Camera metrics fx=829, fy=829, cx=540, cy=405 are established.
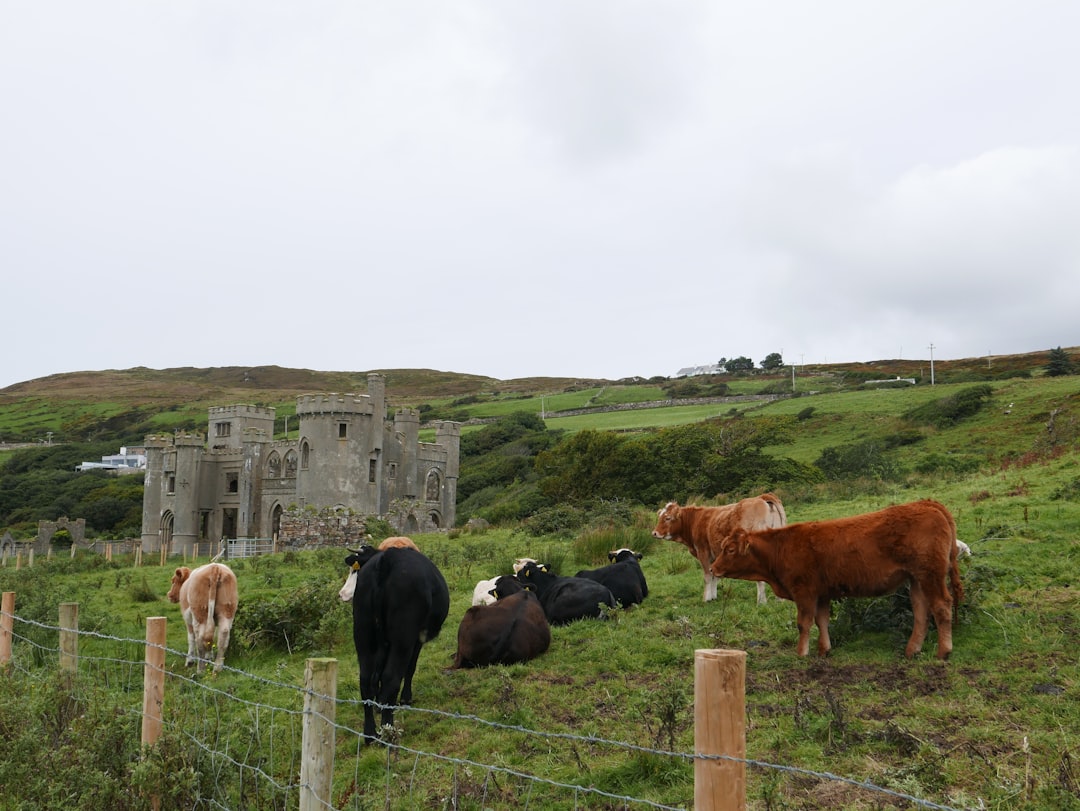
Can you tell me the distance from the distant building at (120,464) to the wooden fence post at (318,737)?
105m

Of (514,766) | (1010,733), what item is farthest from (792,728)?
(514,766)

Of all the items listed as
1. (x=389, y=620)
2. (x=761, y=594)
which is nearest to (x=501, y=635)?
(x=389, y=620)

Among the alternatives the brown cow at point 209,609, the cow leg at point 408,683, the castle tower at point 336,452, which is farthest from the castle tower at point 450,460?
the cow leg at point 408,683

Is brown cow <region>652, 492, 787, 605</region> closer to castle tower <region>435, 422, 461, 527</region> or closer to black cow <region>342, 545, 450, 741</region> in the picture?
black cow <region>342, 545, 450, 741</region>

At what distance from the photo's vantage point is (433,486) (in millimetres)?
63281

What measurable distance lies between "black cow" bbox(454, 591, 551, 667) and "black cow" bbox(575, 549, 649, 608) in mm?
2313

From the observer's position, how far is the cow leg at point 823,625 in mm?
9141

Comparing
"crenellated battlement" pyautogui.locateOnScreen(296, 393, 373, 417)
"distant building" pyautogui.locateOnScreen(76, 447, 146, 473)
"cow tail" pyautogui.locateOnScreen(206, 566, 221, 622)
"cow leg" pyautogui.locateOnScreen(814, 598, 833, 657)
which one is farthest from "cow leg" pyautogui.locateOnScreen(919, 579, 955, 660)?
"distant building" pyautogui.locateOnScreen(76, 447, 146, 473)

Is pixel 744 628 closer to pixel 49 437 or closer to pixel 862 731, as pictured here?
pixel 862 731

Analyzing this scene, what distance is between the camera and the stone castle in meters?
52.8

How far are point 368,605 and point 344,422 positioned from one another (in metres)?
45.8

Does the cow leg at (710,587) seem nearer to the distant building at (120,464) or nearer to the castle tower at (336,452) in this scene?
the castle tower at (336,452)

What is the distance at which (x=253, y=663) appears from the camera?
11.6m

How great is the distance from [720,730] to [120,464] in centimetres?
11409
